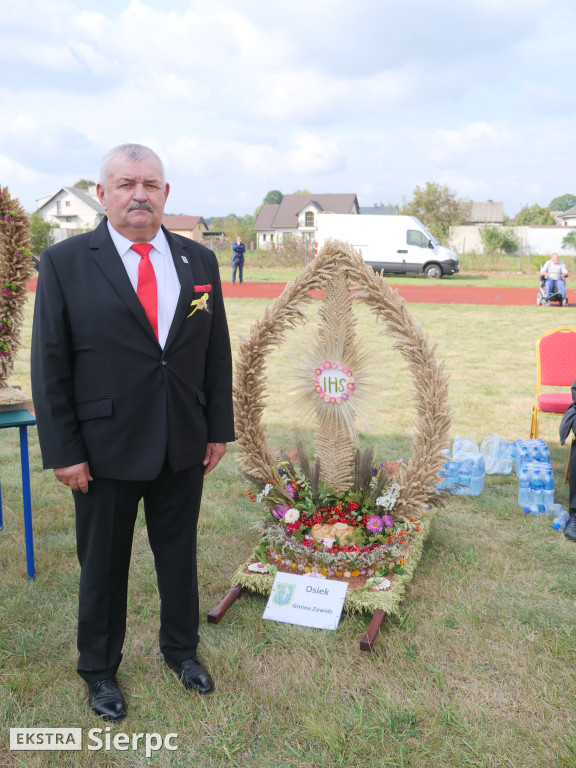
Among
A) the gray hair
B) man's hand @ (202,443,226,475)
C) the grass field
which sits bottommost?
the grass field

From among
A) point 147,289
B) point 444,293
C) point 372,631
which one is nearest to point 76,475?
point 147,289

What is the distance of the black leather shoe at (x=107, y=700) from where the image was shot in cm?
254

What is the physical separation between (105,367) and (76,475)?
41cm

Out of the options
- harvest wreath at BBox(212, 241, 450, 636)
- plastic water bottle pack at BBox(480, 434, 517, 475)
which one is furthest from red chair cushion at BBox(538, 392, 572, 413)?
harvest wreath at BBox(212, 241, 450, 636)

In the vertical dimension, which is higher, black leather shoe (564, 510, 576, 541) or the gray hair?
the gray hair

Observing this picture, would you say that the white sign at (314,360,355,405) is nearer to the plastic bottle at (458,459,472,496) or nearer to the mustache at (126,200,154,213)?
the mustache at (126,200,154,213)

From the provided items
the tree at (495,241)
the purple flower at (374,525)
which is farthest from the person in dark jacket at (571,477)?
the tree at (495,241)

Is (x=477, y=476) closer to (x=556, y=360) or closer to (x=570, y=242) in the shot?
(x=556, y=360)

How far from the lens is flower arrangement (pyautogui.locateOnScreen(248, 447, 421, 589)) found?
11.1 ft

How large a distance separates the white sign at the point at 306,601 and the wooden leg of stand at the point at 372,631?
174 mm

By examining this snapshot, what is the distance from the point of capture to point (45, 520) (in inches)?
170

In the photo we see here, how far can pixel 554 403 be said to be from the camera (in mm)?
5270

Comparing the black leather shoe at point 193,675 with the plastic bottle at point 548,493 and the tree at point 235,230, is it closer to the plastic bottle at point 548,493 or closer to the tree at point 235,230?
the plastic bottle at point 548,493

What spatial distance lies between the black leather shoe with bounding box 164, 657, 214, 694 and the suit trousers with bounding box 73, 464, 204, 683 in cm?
3
